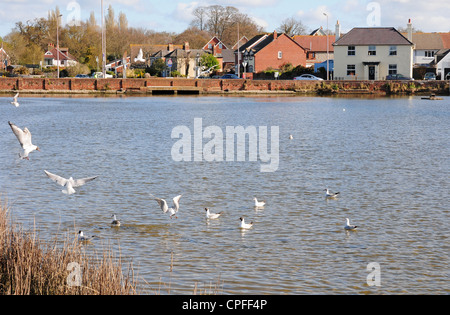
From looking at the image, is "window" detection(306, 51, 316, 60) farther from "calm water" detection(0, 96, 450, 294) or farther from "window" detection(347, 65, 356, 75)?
"calm water" detection(0, 96, 450, 294)

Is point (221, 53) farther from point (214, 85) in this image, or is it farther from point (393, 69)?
point (393, 69)

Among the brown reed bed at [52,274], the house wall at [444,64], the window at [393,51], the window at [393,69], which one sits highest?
the window at [393,51]

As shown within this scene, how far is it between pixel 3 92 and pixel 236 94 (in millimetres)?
29517

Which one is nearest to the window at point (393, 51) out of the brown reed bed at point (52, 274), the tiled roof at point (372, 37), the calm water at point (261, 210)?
the tiled roof at point (372, 37)

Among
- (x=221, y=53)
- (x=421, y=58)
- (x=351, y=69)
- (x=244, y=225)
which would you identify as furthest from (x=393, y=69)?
(x=244, y=225)

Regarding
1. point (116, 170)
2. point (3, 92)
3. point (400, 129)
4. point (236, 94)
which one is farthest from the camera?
point (236, 94)

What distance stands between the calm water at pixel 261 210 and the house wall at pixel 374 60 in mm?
52601

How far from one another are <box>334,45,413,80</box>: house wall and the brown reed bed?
80.9m

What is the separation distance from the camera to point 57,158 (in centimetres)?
2625

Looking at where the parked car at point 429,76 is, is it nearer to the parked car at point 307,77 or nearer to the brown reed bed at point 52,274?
the parked car at point 307,77

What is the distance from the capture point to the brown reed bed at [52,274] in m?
8.45
